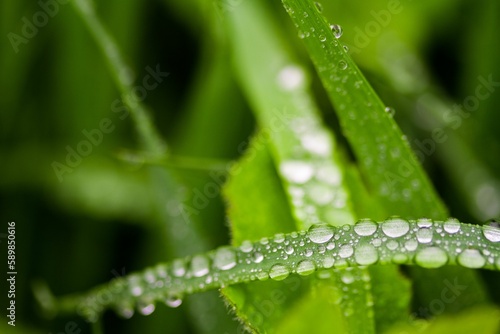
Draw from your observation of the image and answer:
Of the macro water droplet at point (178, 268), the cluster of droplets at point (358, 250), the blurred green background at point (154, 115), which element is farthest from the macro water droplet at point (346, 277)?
the blurred green background at point (154, 115)

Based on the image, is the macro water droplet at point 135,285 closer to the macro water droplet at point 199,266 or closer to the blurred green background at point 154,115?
the macro water droplet at point 199,266

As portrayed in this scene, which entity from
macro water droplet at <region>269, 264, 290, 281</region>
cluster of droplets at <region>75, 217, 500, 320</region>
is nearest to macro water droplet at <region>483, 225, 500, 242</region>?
cluster of droplets at <region>75, 217, 500, 320</region>

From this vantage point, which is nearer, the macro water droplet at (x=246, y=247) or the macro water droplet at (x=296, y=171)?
the macro water droplet at (x=246, y=247)

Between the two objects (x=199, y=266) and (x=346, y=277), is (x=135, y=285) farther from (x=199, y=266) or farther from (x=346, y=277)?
(x=346, y=277)

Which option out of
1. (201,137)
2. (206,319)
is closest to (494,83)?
(201,137)

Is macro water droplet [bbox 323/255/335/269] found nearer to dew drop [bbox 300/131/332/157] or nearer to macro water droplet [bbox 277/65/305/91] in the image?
dew drop [bbox 300/131/332/157]

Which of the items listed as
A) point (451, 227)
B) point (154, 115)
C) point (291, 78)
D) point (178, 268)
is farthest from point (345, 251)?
point (154, 115)

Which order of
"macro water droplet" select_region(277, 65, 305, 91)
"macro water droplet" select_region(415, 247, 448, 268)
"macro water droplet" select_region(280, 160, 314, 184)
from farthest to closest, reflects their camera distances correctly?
"macro water droplet" select_region(277, 65, 305, 91)
"macro water droplet" select_region(280, 160, 314, 184)
"macro water droplet" select_region(415, 247, 448, 268)
